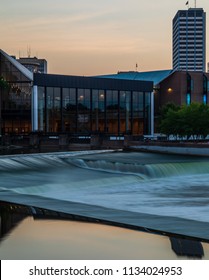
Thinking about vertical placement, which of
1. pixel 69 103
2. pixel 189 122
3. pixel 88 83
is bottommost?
pixel 189 122

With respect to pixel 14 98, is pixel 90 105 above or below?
below

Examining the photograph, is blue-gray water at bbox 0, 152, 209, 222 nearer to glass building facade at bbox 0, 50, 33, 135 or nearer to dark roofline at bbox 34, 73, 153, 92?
glass building facade at bbox 0, 50, 33, 135

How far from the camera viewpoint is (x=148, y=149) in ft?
177

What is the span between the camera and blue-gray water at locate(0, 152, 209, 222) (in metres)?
21.9

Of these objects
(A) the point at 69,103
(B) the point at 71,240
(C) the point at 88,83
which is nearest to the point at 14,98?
(A) the point at 69,103

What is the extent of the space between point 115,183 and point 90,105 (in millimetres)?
52171

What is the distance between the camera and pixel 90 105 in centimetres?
8044

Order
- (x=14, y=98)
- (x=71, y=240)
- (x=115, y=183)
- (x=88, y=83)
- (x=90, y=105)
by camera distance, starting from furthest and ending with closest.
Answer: (x=90, y=105), (x=88, y=83), (x=14, y=98), (x=115, y=183), (x=71, y=240)

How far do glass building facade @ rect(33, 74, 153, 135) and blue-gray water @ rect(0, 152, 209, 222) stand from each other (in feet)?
122

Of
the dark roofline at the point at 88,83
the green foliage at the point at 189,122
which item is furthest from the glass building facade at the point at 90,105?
the green foliage at the point at 189,122

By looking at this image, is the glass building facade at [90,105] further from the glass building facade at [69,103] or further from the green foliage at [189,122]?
the green foliage at [189,122]

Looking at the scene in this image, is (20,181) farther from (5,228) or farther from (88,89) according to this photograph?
(88,89)

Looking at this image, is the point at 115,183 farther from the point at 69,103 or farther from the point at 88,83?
the point at 88,83
